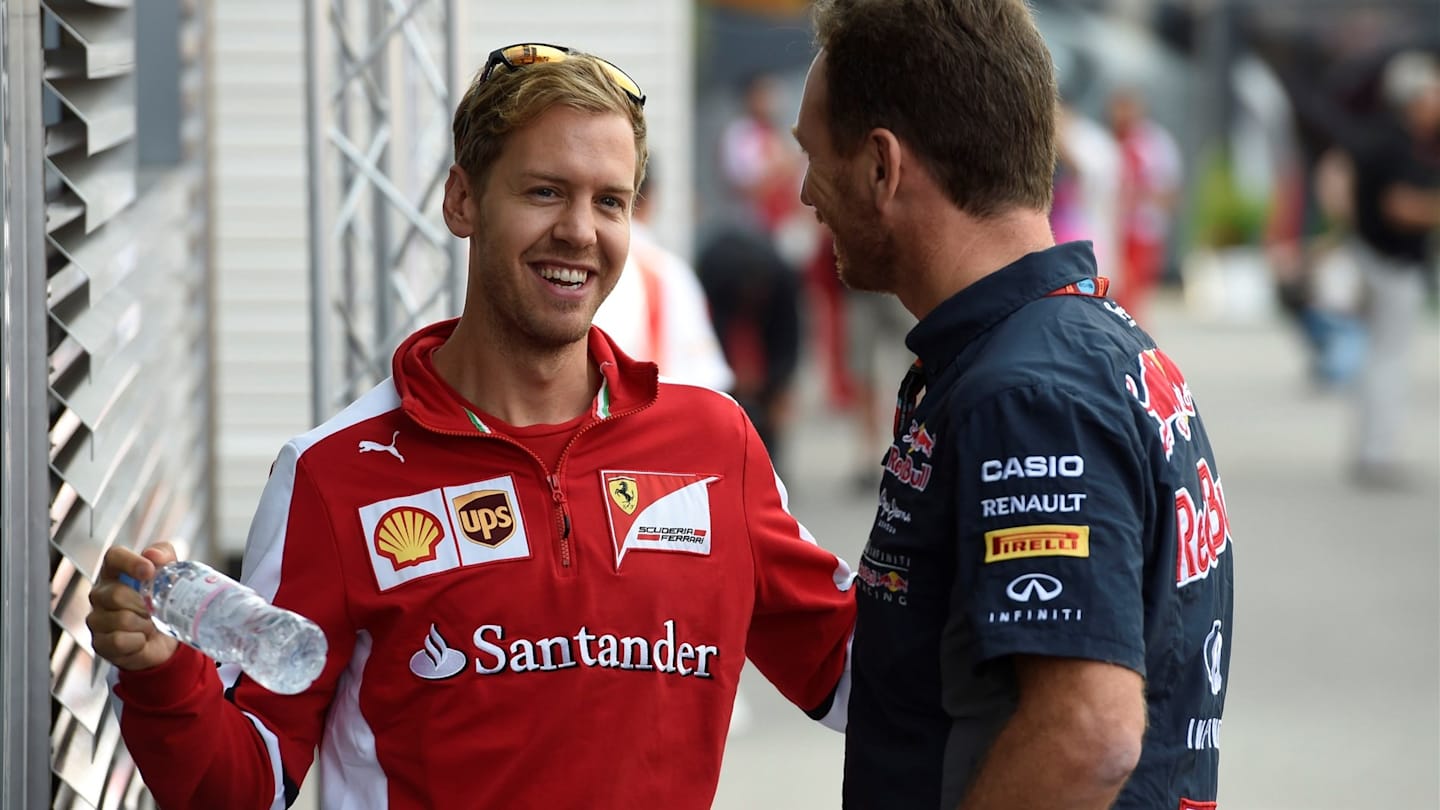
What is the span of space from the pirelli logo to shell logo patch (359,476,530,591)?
71cm

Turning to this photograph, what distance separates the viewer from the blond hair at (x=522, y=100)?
8.10ft

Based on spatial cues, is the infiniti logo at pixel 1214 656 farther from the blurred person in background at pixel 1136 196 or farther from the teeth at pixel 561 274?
the blurred person in background at pixel 1136 196

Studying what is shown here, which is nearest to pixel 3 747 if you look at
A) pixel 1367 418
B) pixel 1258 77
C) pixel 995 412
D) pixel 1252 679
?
pixel 995 412

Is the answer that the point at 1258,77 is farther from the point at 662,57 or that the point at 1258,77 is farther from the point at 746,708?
the point at 746,708

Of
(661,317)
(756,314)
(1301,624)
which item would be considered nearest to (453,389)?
(661,317)

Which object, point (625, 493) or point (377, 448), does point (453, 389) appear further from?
point (625, 493)

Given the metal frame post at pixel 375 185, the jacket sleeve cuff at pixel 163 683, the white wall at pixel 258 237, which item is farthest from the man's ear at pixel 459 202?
the white wall at pixel 258 237

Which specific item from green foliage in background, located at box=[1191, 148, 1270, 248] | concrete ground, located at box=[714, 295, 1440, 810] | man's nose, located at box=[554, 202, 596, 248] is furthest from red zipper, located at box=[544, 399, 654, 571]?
green foliage in background, located at box=[1191, 148, 1270, 248]

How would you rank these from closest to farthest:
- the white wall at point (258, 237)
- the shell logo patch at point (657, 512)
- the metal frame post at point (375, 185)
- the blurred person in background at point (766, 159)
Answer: the shell logo patch at point (657, 512) < the metal frame post at point (375, 185) < the white wall at point (258, 237) < the blurred person in background at point (766, 159)

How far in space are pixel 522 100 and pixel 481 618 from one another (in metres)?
0.71

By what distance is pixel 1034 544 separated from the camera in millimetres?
2018

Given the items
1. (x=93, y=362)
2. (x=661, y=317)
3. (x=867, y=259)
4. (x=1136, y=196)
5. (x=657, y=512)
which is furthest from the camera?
(x=1136, y=196)

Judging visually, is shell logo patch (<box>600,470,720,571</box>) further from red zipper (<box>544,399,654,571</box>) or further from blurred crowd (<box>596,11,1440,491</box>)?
blurred crowd (<box>596,11,1440,491</box>)

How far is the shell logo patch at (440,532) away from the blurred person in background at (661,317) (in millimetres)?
3554
